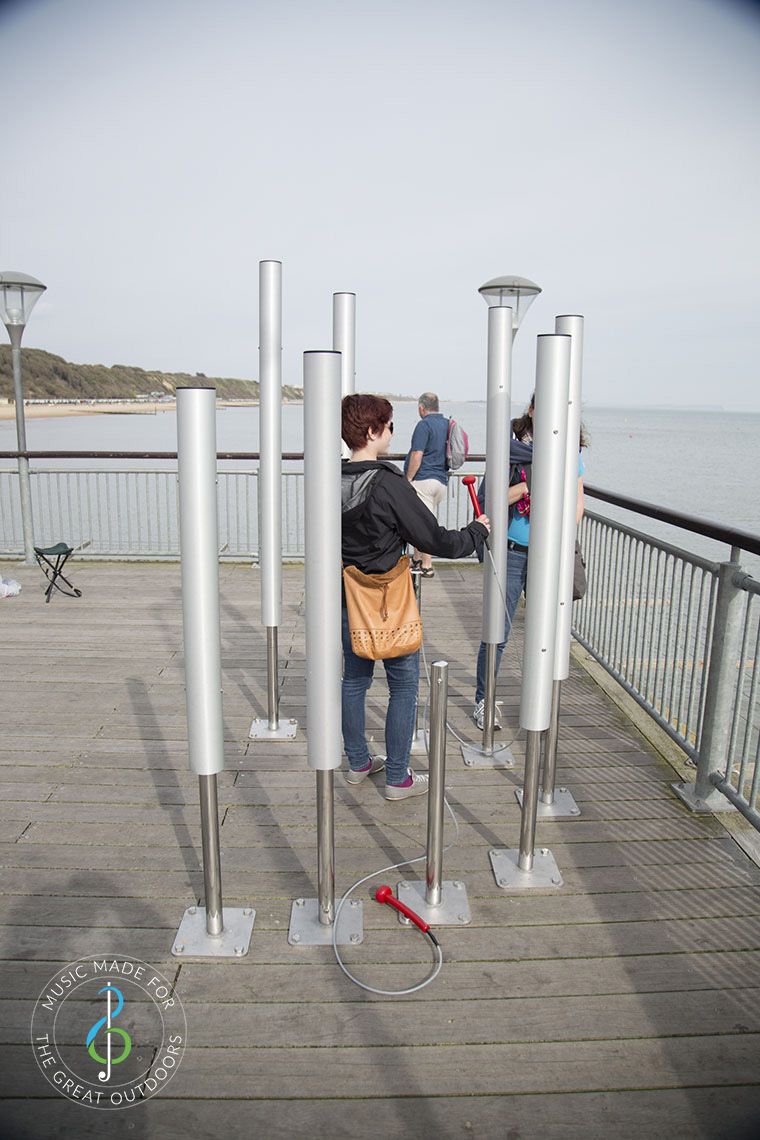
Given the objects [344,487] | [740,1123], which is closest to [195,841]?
[344,487]

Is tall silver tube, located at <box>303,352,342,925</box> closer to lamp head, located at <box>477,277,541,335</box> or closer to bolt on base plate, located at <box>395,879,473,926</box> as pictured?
bolt on base plate, located at <box>395,879,473,926</box>

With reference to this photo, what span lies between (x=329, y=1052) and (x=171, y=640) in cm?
376

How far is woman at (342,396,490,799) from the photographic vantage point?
2809mm

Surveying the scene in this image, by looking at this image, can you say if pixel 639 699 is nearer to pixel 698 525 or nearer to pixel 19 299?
pixel 698 525

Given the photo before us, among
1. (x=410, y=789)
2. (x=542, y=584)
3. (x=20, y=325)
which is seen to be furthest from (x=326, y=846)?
(x=20, y=325)

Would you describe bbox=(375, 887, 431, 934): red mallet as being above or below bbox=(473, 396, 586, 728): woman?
below

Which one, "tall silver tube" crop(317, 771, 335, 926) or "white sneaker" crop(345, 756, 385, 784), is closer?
"tall silver tube" crop(317, 771, 335, 926)

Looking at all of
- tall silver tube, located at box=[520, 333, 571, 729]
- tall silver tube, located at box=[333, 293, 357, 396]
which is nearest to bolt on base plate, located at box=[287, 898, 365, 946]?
tall silver tube, located at box=[520, 333, 571, 729]

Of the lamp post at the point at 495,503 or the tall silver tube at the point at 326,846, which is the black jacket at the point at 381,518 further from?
the tall silver tube at the point at 326,846

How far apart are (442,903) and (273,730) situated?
1538mm

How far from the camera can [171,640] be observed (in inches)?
214

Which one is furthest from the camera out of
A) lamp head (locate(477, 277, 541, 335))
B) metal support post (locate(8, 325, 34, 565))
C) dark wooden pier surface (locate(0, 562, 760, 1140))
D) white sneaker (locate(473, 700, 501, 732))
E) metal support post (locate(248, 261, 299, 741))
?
metal support post (locate(8, 325, 34, 565))

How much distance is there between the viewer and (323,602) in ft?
7.20

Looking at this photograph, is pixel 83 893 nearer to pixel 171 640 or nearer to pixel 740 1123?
pixel 740 1123
